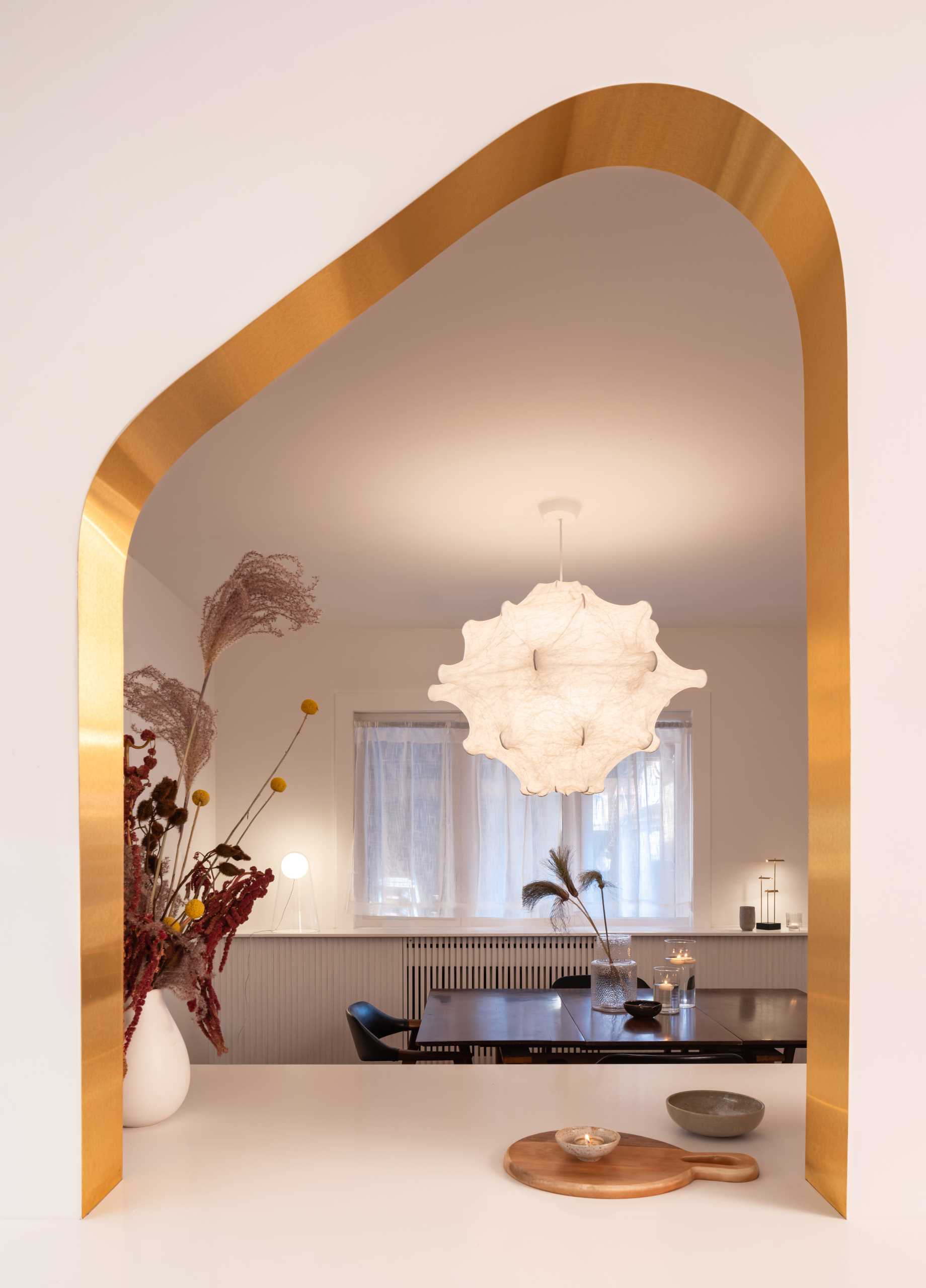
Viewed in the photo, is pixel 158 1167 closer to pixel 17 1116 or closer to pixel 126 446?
pixel 17 1116

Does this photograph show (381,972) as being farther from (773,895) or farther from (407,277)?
(407,277)

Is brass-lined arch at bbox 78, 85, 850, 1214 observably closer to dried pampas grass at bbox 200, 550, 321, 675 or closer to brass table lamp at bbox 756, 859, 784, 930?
dried pampas grass at bbox 200, 550, 321, 675

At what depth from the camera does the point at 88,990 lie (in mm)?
1080

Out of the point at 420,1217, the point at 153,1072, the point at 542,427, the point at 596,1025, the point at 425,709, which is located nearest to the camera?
the point at 420,1217

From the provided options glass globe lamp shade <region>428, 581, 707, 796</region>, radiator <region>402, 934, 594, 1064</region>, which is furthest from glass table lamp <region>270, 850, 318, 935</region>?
glass globe lamp shade <region>428, 581, 707, 796</region>

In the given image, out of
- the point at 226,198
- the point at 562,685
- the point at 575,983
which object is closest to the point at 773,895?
the point at 575,983

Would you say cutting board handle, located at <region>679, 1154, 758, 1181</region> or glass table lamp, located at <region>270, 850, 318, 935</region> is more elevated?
cutting board handle, located at <region>679, 1154, 758, 1181</region>

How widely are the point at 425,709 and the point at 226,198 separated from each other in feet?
20.7

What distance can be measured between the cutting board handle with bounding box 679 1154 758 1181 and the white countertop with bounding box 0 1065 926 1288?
0.01m

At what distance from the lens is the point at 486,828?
24.2 ft

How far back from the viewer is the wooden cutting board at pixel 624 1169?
1067mm

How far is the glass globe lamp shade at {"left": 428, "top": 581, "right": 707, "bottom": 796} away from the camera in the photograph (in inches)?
125

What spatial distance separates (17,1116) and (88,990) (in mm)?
135

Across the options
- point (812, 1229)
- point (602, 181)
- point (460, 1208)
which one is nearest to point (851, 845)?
point (812, 1229)
